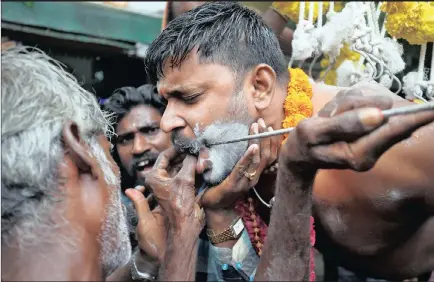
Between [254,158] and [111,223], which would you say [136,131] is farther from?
[111,223]

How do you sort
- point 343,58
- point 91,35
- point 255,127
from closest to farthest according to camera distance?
1. point 255,127
2. point 343,58
3. point 91,35

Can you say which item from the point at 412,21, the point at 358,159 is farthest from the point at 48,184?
the point at 412,21

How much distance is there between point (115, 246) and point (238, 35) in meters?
1.13

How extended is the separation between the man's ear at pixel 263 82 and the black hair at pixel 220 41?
0.13ft

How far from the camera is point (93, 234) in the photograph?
4.54 feet

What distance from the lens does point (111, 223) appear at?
147cm

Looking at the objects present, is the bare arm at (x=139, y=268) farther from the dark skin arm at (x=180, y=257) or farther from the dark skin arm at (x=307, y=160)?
the dark skin arm at (x=307, y=160)

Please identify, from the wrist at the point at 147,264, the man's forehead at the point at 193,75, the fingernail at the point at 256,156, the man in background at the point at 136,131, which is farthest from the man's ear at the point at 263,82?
the man in background at the point at 136,131

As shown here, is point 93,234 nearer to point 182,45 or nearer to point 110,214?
point 110,214

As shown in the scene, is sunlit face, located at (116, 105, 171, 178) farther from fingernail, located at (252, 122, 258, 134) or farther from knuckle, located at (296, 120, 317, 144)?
knuckle, located at (296, 120, 317, 144)

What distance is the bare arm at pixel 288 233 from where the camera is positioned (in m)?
1.38

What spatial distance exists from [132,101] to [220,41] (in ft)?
4.40

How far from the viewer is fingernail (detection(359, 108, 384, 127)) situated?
1.15 m

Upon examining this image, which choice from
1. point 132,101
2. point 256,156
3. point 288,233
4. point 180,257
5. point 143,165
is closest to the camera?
point 288,233
